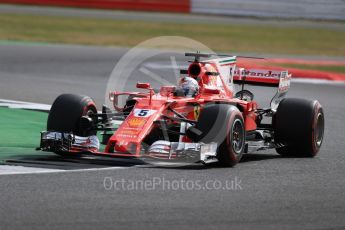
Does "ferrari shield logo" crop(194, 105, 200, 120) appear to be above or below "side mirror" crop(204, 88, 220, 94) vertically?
below

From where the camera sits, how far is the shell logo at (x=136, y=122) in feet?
35.0

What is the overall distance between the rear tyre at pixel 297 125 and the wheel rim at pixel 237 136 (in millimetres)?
1092

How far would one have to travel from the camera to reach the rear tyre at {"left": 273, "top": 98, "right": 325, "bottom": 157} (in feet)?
39.1

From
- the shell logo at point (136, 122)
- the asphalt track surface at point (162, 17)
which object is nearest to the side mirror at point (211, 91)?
the shell logo at point (136, 122)

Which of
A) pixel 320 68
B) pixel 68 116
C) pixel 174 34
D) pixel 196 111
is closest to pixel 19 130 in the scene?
pixel 68 116

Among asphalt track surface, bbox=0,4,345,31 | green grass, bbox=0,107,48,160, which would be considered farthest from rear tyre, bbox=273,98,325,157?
asphalt track surface, bbox=0,4,345,31

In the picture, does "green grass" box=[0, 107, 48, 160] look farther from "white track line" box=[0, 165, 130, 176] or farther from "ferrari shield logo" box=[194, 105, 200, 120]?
"ferrari shield logo" box=[194, 105, 200, 120]

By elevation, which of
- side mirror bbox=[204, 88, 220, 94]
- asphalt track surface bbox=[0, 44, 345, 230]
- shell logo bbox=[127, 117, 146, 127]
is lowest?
asphalt track surface bbox=[0, 44, 345, 230]

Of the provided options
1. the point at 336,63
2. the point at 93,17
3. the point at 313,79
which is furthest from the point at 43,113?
the point at 93,17

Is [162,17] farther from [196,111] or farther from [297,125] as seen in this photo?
A: [196,111]

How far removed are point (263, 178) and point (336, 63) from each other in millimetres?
16856

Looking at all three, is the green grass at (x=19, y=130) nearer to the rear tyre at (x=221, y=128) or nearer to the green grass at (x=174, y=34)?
the rear tyre at (x=221, y=128)

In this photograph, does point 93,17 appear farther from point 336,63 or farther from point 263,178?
point 263,178

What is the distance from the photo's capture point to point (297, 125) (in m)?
11.9
